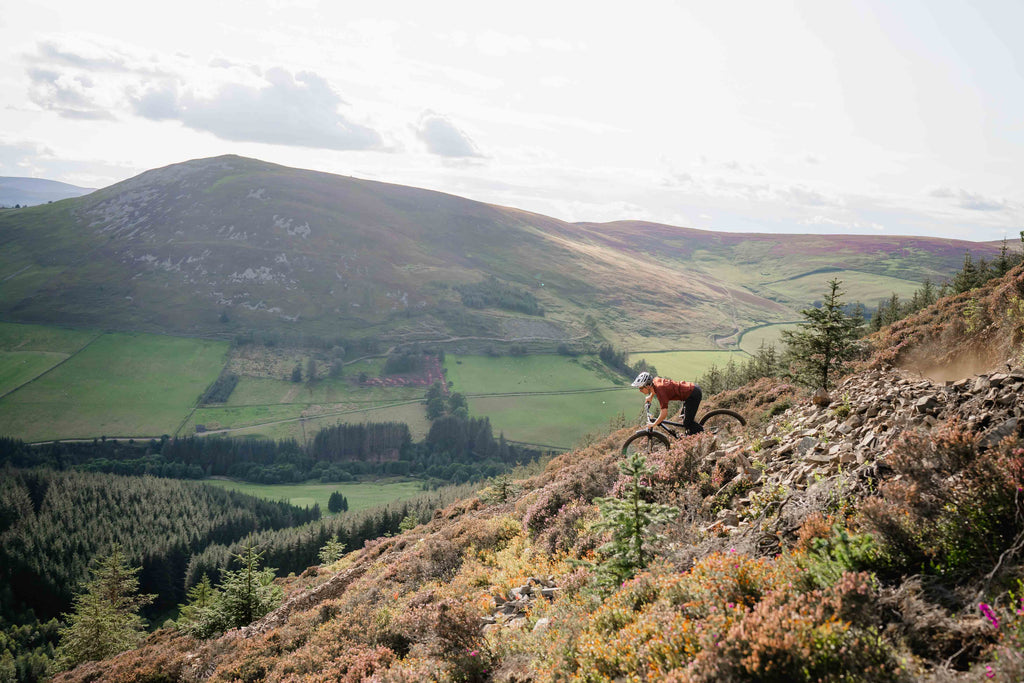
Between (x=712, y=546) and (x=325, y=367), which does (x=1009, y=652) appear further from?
(x=325, y=367)

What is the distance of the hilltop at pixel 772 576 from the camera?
15.7 feet

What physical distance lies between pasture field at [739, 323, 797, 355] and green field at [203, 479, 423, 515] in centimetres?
12179

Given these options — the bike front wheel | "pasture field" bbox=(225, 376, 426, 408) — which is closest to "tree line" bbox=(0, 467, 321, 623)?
"pasture field" bbox=(225, 376, 426, 408)

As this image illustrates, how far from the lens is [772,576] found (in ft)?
19.1

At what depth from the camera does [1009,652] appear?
3.97m

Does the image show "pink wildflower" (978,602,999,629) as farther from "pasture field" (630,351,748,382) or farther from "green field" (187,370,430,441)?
"pasture field" (630,351,748,382)

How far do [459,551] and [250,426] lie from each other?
134m

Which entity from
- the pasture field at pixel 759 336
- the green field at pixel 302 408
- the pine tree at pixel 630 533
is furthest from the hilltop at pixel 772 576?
the pasture field at pixel 759 336

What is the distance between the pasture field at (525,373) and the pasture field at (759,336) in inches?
2040

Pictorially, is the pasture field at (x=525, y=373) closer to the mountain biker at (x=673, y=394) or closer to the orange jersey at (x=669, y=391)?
the mountain biker at (x=673, y=394)

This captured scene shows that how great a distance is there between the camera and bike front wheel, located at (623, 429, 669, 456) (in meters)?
13.1

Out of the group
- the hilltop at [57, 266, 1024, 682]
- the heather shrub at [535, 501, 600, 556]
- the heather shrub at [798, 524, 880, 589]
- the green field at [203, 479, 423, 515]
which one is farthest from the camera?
the green field at [203, 479, 423, 515]

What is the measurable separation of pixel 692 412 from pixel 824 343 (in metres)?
7.29

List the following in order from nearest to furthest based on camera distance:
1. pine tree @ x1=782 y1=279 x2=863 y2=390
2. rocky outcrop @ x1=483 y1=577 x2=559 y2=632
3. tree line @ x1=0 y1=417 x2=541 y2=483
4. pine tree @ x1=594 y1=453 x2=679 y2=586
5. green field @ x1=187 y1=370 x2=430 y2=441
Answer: pine tree @ x1=594 y1=453 x2=679 y2=586 < rocky outcrop @ x1=483 y1=577 x2=559 y2=632 < pine tree @ x1=782 y1=279 x2=863 y2=390 < tree line @ x1=0 y1=417 x2=541 y2=483 < green field @ x1=187 y1=370 x2=430 y2=441
